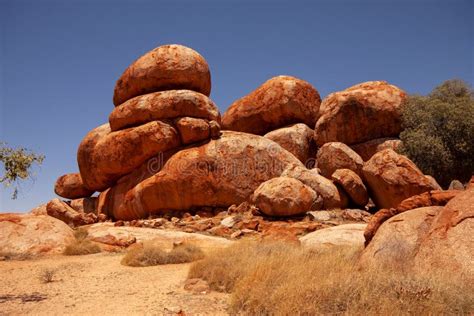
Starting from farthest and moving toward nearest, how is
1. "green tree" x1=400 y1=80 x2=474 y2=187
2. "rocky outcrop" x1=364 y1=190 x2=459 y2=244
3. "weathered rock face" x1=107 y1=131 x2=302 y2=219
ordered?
1. "green tree" x1=400 y1=80 x2=474 y2=187
2. "weathered rock face" x1=107 y1=131 x2=302 y2=219
3. "rocky outcrop" x1=364 y1=190 x2=459 y2=244

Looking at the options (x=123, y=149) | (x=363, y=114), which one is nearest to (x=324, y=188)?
(x=363, y=114)

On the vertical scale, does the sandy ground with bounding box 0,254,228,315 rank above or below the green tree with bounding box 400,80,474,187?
below

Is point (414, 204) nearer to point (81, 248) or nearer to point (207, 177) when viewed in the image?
point (81, 248)

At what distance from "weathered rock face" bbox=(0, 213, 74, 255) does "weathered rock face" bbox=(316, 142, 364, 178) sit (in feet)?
44.7

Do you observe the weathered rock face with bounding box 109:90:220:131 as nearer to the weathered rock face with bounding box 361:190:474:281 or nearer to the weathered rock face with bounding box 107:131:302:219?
the weathered rock face with bounding box 107:131:302:219

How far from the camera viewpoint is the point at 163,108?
67.8 feet

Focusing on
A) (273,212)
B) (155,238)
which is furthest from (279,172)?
(155,238)

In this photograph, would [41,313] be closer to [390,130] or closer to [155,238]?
[155,238]

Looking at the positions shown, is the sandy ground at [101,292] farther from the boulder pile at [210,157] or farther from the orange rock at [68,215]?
the orange rock at [68,215]

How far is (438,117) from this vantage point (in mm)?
22656

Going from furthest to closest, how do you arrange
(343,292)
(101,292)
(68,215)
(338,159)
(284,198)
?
1. (68,215)
2. (338,159)
3. (284,198)
4. (101,292)
5. (343,292)

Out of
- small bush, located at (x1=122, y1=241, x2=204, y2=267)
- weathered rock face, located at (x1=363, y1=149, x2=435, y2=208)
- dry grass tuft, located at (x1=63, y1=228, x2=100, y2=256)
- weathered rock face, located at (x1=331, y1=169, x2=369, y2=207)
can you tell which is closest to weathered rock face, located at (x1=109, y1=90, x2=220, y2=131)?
weathered rock face, located at (x1=331, y1=169, x2=369, y2=207)

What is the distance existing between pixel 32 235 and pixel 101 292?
787cm

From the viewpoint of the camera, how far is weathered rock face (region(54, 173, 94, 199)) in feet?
86.7
